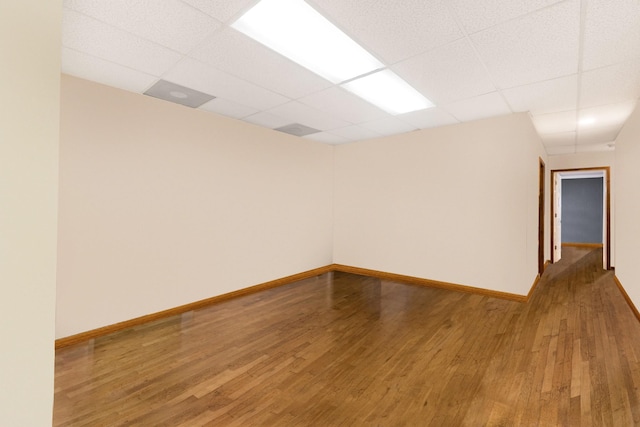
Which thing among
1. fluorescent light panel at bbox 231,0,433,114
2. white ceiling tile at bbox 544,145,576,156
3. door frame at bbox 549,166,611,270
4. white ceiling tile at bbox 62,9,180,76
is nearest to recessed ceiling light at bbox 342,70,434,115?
fluorescent light panel at bbox 231,0,433,114

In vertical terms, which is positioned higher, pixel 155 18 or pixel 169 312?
pixel 155 18

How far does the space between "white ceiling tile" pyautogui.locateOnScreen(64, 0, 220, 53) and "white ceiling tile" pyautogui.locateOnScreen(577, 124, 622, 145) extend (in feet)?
19.5

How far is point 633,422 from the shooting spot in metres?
1.82

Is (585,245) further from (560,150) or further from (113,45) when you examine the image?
(113,45)

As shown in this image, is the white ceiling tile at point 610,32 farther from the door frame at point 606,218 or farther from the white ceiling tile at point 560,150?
the door frame at point 606,218

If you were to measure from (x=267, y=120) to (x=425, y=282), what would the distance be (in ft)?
12.0

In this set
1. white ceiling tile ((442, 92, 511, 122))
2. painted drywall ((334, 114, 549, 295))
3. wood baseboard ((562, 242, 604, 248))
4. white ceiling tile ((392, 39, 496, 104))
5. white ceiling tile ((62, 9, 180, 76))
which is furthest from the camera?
wood baseboard ((562, 242, 604, 248))

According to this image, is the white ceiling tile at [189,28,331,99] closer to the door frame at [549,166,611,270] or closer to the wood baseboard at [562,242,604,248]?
the door frame at [549,166,611,270]

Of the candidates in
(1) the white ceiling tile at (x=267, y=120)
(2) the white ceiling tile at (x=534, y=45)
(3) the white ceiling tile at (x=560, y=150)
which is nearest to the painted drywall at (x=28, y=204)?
(2) the white ceiling tile at (x=534, y=45)

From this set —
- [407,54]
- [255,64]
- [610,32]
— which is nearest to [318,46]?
[255,64]

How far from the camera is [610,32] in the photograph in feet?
7.14

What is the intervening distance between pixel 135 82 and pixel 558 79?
432cm

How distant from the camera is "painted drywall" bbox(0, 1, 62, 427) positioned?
1.12 metres

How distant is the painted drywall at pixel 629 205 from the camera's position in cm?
366
